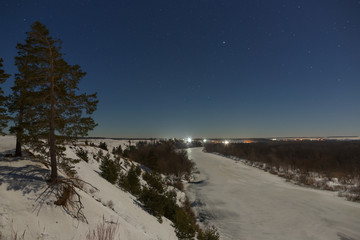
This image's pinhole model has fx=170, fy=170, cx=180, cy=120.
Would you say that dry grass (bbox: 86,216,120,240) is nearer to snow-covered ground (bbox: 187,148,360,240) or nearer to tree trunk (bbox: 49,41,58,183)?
tree trunk (bbox: 49,41,58,183)

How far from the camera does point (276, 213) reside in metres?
21.9

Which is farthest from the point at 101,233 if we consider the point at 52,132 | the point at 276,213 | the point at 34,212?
the point at 276,213

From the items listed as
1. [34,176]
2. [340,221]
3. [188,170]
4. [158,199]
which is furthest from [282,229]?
[188,170]

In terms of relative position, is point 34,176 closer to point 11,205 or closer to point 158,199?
point 11,205

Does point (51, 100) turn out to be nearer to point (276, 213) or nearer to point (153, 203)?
point (153, 203)

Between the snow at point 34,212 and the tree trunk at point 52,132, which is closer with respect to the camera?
the snow at point 34,212

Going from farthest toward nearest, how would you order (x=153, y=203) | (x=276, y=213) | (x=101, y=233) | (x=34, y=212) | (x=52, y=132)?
1. (x=276, y=213)
2. (x=153, y=203)
3. (x=52, y=132)
4. (x=101, y=233)
5. (x=34, y=212)

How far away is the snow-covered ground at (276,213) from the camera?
1725cm

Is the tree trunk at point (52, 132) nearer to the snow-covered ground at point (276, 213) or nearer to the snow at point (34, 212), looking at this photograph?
the snow at point (34, 212)

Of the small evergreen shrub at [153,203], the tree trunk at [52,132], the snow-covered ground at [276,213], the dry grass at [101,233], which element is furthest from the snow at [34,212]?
the snow-covered ground at [276,213]

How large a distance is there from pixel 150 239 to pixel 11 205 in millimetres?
5445


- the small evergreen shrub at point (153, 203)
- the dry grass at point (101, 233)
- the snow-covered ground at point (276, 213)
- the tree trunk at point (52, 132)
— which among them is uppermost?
the tree trunk at point (52, 132)

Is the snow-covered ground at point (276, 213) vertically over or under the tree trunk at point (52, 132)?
under

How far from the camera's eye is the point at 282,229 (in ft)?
59.1
